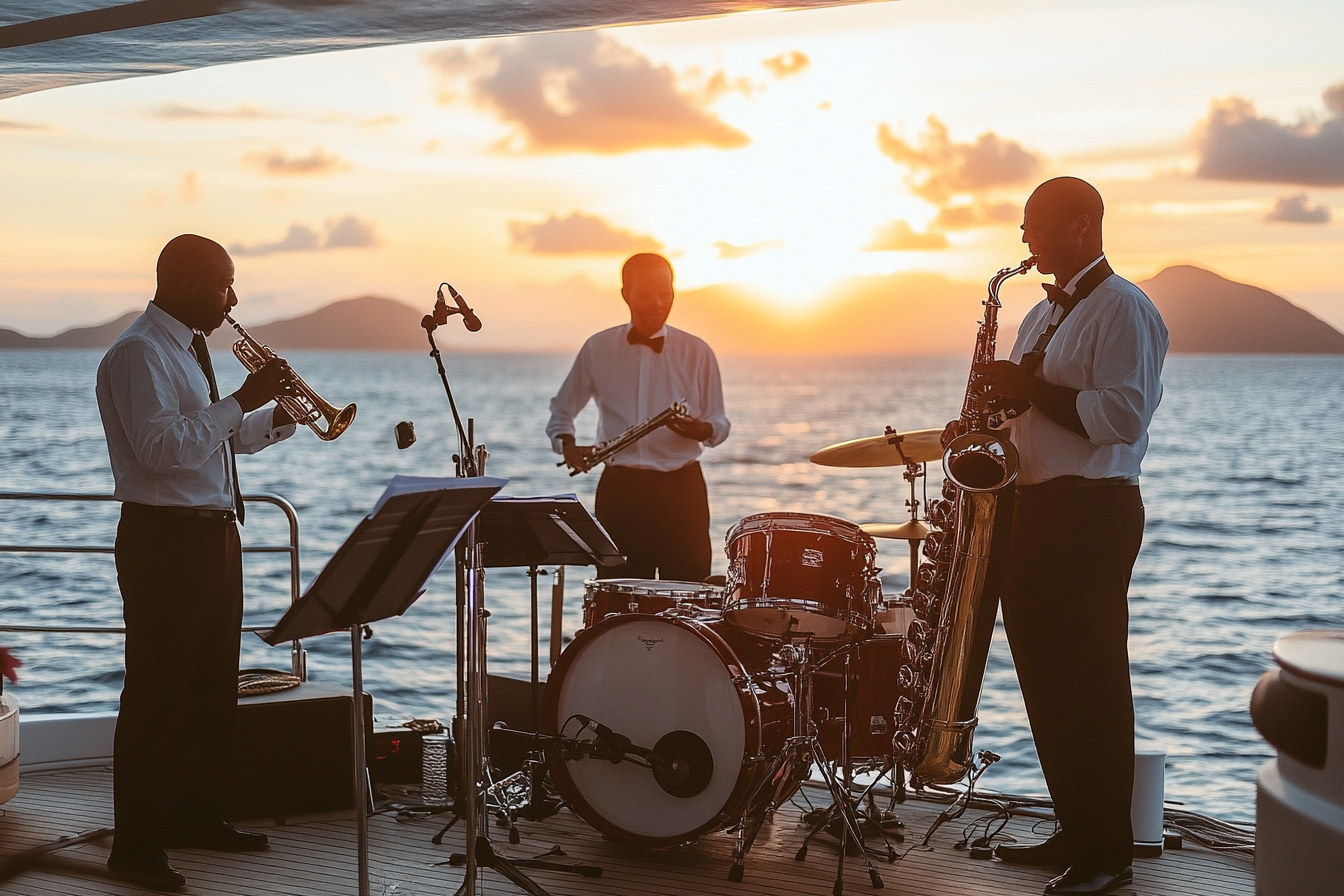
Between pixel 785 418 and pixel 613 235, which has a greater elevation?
pixel 613 235

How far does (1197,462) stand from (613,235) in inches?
774

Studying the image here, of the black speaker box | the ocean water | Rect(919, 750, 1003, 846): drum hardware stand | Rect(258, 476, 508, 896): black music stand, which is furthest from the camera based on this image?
the ocean water

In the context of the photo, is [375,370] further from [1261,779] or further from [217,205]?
[1261,779]

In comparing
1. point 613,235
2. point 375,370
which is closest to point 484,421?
point 613,235

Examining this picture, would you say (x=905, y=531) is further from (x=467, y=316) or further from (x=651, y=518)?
(x=467, y=316)

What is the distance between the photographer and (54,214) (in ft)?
123

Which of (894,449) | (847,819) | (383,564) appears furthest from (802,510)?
(383,564)

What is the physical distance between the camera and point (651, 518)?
5219mm

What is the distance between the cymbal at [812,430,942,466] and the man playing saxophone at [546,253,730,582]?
73 cm

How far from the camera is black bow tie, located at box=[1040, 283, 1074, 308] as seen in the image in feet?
12.5

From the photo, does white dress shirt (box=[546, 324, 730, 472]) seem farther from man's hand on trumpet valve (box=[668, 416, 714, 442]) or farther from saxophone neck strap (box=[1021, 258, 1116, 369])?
saxophone neck strap (box=[1021, 258, 1116, 369])

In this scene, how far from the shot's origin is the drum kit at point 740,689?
404 centimetres

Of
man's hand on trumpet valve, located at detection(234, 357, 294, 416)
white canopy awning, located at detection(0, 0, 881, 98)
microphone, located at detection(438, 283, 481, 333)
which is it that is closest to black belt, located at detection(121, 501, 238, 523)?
man's hand on trumpet valve, located at detection(234, 357, 294, 416)

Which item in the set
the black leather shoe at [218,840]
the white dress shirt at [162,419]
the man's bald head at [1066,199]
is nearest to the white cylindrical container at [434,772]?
the black leather shoe at [218,840]
